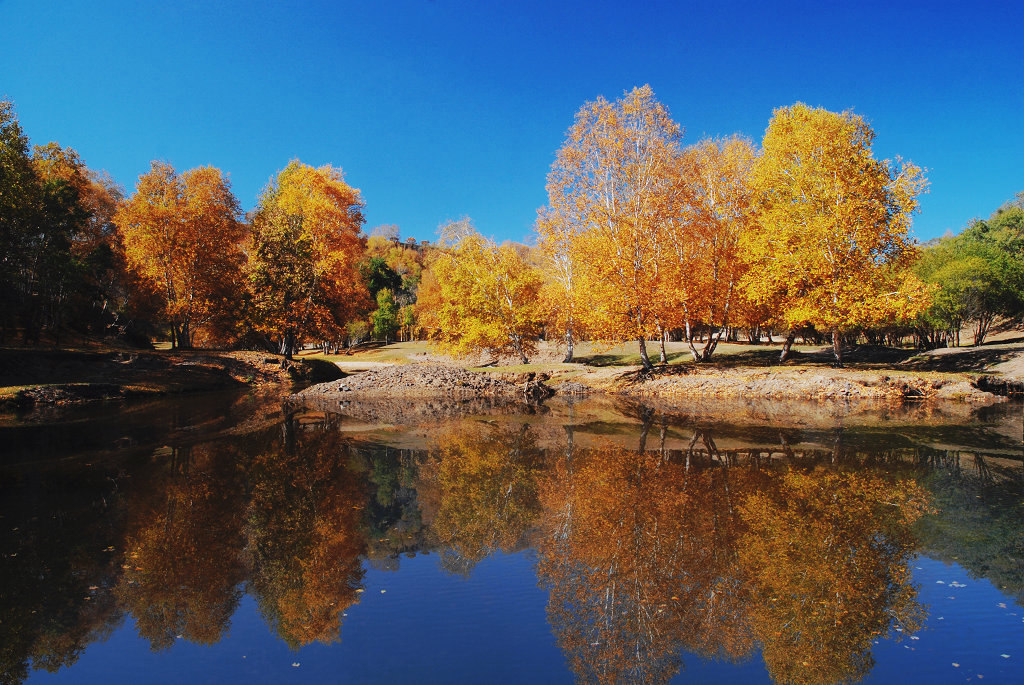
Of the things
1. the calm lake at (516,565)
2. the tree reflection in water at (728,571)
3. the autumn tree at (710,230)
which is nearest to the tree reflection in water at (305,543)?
the calm lake at (516,565)

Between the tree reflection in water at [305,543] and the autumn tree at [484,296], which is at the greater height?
the autumn tree at [484,296]

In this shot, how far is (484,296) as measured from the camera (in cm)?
3553

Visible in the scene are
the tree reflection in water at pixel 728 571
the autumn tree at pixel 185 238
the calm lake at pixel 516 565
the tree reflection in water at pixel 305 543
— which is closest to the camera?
the calm lake at pixel 516 565

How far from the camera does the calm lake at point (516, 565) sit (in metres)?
4.44

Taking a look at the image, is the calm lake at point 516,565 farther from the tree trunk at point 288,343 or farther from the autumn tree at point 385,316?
the autumn tree at point 385,316

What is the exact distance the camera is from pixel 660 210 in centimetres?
2739

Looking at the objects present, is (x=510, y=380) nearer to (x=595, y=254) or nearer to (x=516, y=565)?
(x=595, y=254)

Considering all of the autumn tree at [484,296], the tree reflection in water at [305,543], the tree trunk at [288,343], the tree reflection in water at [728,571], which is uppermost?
the autumn tree at [484,296]

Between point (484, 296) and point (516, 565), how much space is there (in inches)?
1172

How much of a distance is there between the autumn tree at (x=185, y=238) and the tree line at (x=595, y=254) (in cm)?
10

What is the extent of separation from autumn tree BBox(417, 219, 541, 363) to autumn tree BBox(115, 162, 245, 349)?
45.5ft

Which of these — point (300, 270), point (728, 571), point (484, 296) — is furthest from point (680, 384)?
point (300, 270)

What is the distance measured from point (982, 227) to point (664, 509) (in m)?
68.6

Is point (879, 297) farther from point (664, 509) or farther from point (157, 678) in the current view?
point (157, 678)
